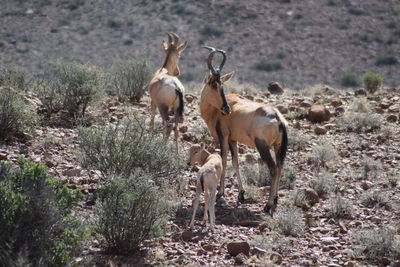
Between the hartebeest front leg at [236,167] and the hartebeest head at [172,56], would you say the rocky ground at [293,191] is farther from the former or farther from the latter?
the hartebeest head at [172,56]

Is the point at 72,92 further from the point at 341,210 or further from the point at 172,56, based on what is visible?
the point at 341,210

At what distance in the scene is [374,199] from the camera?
31.6 feet

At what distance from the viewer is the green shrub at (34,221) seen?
5.98 m

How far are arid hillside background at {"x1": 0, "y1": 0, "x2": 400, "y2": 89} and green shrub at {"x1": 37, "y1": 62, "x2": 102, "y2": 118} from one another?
59.8 ft

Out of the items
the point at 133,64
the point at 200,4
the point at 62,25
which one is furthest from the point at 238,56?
the point at 133,64

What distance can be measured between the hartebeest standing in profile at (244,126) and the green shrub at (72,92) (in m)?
3.63

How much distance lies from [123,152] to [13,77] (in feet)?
23.1

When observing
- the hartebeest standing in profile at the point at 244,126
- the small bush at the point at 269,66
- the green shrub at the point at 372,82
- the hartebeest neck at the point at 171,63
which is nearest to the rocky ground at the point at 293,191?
the hartebeest standing in profile at the point at 244,126

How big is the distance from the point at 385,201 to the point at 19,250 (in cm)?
591

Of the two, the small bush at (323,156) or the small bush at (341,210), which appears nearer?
the small bush at (341,210)

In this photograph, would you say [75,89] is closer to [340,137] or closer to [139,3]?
[340,137]

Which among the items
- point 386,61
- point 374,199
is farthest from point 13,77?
point 386,61

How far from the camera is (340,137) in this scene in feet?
43.7

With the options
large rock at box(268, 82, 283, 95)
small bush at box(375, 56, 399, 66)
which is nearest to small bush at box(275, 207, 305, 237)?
large rock at box(268, 82, 283, 95)
